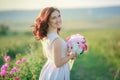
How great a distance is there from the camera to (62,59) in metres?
3.60

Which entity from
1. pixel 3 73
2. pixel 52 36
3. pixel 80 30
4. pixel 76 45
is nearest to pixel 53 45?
pixel 52 36

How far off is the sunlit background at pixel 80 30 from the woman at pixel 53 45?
135 cm

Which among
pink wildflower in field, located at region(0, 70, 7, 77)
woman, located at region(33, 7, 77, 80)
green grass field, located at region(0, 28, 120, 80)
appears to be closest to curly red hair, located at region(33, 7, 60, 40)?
woman, located at region(33, 7, 77, 80)

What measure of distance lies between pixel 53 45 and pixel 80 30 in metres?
1.95

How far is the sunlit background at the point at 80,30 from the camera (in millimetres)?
5266

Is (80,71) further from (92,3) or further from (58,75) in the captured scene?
(58,75)

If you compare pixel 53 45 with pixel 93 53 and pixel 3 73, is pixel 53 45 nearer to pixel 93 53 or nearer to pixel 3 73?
pixel 3 73

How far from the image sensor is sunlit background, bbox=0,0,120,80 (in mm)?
5266

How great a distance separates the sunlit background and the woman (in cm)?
135

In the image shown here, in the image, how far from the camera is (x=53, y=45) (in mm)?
3590

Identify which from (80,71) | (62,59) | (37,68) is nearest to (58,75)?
(62,59)

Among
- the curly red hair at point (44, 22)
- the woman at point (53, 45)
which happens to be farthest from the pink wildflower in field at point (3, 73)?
the curly red hair at point (44, 22)

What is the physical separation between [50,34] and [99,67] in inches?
69.7

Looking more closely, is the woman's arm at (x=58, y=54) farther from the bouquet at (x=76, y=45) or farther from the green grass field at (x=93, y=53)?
the green grass field at (x=93, y=53)
